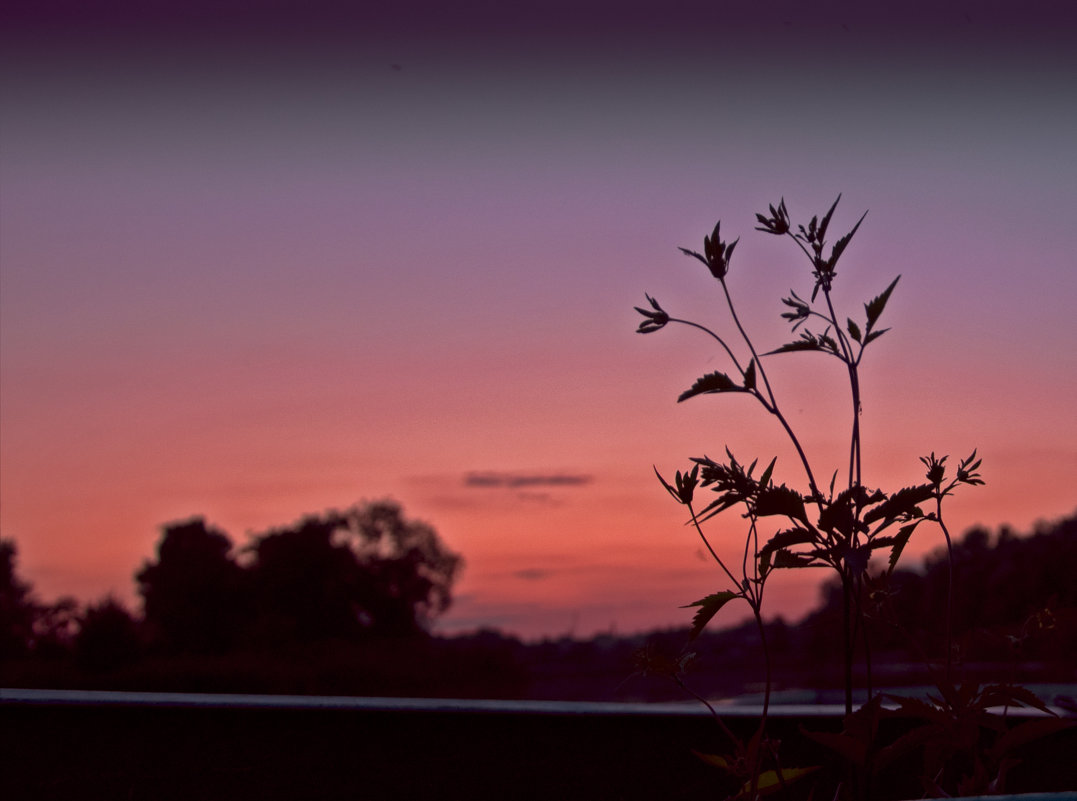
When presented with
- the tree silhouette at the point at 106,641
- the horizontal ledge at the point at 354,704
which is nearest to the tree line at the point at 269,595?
the tree silhouette at the point at 106,641

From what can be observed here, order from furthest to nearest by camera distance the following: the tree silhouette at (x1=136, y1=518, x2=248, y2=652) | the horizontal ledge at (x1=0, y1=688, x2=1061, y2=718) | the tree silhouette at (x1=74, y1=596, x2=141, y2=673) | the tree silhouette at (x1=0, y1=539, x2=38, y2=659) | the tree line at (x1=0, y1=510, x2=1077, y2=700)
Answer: the tree silhouette at (x1=0, y1=539, x2=38, y2=659), the tree silhouette at (x1=136, y1=518, x2=248, y2=652), the tree silhouette at (x1=74, y1=596, x2=141, y2=673), the tree line at (x1=0, y1=510, x2=1077, y2=700), the horizontal ledge at (x1=0, y1=688, x2=1061, y2=718)

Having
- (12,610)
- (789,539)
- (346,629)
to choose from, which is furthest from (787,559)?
(12,610)

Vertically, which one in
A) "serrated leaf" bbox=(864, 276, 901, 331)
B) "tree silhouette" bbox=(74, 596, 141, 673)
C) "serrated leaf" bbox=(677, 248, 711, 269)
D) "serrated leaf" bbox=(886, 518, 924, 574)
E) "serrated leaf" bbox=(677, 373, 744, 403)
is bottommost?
"tree silhouette" bbox=(74, 596, 141, 673)

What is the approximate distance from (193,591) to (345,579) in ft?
4.79

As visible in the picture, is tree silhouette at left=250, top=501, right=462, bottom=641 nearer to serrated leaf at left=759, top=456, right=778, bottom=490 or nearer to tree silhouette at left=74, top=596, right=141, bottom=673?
tree silhouette at left=74, top=596, right=141, bottom=673

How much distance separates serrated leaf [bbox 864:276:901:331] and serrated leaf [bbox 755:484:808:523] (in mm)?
217

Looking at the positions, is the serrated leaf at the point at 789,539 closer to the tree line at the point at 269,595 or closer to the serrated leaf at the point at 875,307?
the serrated leaf at the point at 875,307

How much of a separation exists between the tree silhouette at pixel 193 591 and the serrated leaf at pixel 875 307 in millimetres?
8429

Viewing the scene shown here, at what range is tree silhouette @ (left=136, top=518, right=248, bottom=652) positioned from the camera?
8781 mm

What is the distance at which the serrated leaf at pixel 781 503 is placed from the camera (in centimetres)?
106

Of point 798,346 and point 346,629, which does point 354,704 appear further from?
point 346,629

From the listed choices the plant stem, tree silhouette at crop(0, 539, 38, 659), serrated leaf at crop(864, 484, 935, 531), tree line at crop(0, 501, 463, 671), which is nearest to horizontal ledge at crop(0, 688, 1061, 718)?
the plant stem

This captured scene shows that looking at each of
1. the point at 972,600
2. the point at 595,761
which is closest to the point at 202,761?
the point at 595,761

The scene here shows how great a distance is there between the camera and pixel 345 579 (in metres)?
9.08
